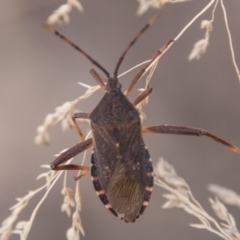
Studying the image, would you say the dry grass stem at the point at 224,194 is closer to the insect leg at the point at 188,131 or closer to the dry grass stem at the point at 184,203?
the dry grass stem at the point at 184,203

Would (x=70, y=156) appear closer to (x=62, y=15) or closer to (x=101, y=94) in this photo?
(x=62, y=15)

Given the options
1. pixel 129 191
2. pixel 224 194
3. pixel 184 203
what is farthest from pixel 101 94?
pixel 224 194

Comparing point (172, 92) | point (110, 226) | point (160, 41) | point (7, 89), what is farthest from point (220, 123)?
point (7, 89)

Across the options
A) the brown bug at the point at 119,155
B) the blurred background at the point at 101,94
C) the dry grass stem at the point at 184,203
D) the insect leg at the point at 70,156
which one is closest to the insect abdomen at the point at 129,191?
the brown bug at the point at 119,155

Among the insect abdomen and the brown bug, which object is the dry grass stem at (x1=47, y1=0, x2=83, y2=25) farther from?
the insect abdomen

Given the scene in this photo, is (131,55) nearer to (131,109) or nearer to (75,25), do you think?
(75,25)

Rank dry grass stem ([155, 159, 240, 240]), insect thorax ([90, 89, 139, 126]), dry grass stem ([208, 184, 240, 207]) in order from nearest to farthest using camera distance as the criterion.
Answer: dry grass stem ([208, 184, 240, 207]) → dry grass stem ([155, 159, 240, 240]) → insect thorax ([90, 89, 139, 126])

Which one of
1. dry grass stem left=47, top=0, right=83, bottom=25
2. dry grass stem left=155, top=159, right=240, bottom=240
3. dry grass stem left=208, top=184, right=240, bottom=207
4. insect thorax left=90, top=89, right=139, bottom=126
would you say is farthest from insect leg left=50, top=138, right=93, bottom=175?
dry grass stem left=208, top=184, right=240, bottom=207
